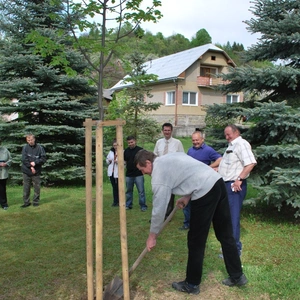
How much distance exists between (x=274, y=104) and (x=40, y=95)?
7224mm

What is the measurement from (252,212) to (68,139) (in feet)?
22.0

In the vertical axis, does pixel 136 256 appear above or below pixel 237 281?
below

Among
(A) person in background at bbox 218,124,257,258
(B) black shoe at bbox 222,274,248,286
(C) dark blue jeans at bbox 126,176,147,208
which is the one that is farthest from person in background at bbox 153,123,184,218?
(B) black shoe at bbox 222,274,248,286

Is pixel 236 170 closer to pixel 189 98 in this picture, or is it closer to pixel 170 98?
pixel 189 98

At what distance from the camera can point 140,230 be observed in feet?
19.9

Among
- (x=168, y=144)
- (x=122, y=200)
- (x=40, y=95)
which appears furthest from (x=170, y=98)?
(x=122, y=200)

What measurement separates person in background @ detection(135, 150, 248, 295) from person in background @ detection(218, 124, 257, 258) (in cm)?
84

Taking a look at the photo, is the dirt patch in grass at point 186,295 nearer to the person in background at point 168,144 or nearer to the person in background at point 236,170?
the person in background at point 236,170

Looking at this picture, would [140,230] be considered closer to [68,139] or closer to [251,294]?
[251,294]

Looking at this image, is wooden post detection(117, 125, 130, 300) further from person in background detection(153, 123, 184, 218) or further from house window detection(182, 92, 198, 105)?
house window detection(182, 92, 198, 105)

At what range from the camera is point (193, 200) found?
341 cm

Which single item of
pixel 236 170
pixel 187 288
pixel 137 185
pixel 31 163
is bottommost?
pixel 187 288

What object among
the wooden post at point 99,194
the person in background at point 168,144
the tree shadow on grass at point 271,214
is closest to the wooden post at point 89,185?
the wooden post at point 99,194

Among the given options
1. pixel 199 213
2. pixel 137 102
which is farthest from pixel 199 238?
pixel 137 102
